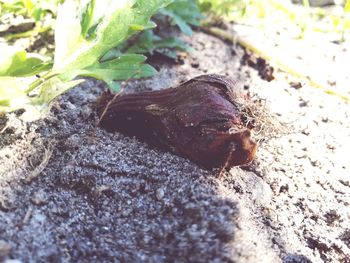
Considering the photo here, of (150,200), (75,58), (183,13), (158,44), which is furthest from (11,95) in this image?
(183,13)

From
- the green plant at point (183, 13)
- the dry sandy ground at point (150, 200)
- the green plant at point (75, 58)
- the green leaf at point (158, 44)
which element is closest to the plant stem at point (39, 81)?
the green plant at point (75, 58)

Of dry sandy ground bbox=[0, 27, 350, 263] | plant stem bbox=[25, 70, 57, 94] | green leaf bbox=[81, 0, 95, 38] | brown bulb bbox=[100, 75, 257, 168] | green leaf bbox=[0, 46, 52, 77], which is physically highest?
green leaf bbox=[81, 0, 95, 38]

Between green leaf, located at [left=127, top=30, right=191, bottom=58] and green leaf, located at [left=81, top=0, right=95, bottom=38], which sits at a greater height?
green leaf, located at [left=81, top=0, right=95, bottom=38]

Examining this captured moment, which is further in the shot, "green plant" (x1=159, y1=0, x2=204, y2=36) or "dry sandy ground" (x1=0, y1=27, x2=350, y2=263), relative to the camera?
"green plant" (x1=159, y1=0, x2=204, y2=36)

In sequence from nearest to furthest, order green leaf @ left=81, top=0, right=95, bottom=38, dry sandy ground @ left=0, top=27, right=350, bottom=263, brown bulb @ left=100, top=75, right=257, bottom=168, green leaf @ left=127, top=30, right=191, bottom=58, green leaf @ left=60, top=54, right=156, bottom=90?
dry sandy ground @ left=0, top=27, right=350, bottom=263, brown bulb @ left=100, top=75, right=257, bottom=168, green leaf @ left=60, top=54, right=156, bottom=90, green leaf @ left=81, top=0, right=95, bottom=38, green leaf @ left=127, top=30, right=191, bottom=58

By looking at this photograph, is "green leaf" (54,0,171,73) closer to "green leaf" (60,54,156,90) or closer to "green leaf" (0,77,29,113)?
"green leaf" (60,54,156,90)

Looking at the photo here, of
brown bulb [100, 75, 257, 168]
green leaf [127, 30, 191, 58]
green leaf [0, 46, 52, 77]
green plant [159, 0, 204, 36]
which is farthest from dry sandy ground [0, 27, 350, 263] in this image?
green plant [159, 0, 204, 36]

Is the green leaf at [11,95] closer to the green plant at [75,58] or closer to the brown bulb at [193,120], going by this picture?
the green plant at [75,58]
